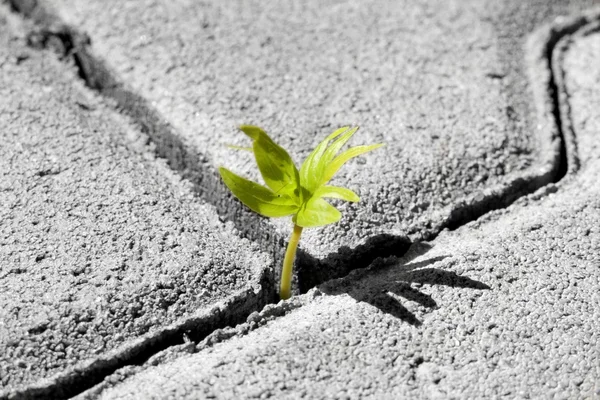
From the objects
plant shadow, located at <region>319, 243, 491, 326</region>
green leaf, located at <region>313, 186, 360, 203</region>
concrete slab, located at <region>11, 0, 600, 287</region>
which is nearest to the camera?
green leaf, located at <region>313, 186, 360, 203</region>

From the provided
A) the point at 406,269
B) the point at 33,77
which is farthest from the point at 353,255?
the point at 33,77

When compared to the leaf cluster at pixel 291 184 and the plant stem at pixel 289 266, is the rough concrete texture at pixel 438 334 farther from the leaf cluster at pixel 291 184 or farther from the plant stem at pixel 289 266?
the leaf cluster at pixel 291 184

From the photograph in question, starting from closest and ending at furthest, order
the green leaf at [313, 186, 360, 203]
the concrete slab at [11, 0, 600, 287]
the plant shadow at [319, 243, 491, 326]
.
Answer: the green leaf at [313, 186, 360, 203]
the plant shadow at [319, 243, 491, 326]
the concrete slab at [11, 0, 600, 287]

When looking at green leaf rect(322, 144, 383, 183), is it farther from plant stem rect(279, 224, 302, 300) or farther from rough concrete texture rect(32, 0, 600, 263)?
rough concrete texture rect(32, 0, 600, 263)

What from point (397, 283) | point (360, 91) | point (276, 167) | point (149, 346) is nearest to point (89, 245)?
point (149, 346)

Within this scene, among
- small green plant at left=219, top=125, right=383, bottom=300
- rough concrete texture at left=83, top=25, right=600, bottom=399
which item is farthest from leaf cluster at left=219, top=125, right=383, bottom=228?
rough concrete texture at left=83, top=25, right=600, bottom=399

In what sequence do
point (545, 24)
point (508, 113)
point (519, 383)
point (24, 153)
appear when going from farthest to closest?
point (545, 24) < point (508, 113) < point (24, 153) < point (519, 383)

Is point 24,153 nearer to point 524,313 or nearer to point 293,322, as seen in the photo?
point 293,322

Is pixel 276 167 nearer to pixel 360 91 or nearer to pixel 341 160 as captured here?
pixel 341 160
